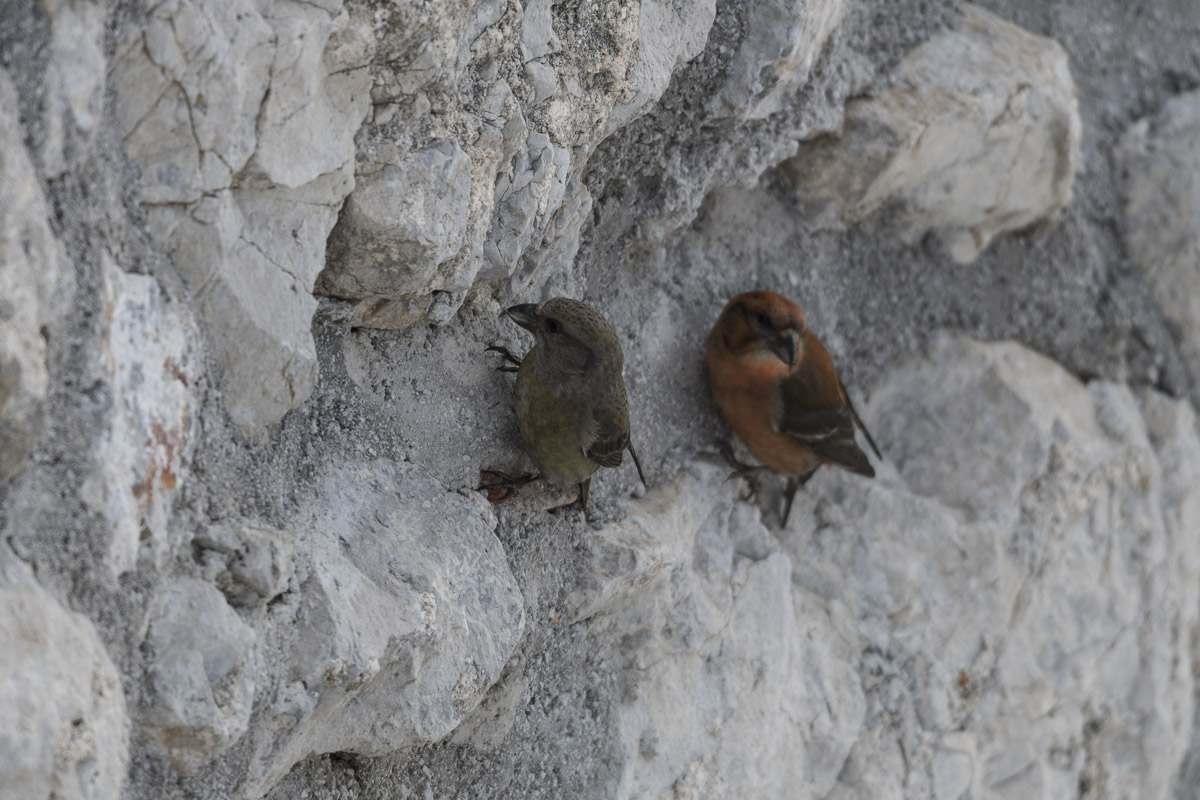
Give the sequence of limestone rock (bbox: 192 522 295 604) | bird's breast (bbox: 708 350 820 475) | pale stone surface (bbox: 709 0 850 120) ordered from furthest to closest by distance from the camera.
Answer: bird's breast (bbox: 708 350 820 475)
pale stone surface (bbox: 709 0 850 120)
limestone rock (bbox: 192 522 295 604)

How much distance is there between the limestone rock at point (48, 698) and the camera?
1249 millimetres

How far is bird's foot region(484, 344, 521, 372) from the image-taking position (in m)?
2.39

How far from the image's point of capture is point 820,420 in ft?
10.3

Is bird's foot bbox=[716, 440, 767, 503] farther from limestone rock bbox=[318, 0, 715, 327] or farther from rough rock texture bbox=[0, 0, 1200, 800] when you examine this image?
limestone rock bbox=[318, 0, 715, 327]

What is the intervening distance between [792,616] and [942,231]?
1.28 meters

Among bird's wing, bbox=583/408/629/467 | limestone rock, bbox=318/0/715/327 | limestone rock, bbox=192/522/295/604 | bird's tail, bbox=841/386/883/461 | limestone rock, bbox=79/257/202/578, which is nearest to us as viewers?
limestone rock, bbox=79/257/202/578

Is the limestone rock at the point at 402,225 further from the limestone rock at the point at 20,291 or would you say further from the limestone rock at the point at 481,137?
the limestone rock at the point at 20,291

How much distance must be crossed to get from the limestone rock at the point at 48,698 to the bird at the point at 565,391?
107 centimetres

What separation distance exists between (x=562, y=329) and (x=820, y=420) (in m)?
1.03

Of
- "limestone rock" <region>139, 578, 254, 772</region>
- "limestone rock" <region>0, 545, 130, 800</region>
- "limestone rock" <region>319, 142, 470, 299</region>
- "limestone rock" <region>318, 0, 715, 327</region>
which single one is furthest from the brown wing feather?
"limestone rock" <region>0, 545, 130, 800</region>

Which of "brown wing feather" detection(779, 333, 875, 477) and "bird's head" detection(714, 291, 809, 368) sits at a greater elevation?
"bird's head" detection(714, 291, 809, 368)

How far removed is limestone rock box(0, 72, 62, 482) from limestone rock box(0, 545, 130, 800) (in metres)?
0.13

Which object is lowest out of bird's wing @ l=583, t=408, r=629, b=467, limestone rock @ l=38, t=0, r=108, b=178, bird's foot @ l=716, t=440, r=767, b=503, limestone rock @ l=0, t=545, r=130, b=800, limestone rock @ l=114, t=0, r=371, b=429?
bird's foot @ l=716, t=440, r=767, b=503

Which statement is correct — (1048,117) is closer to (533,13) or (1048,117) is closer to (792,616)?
(792,616)
